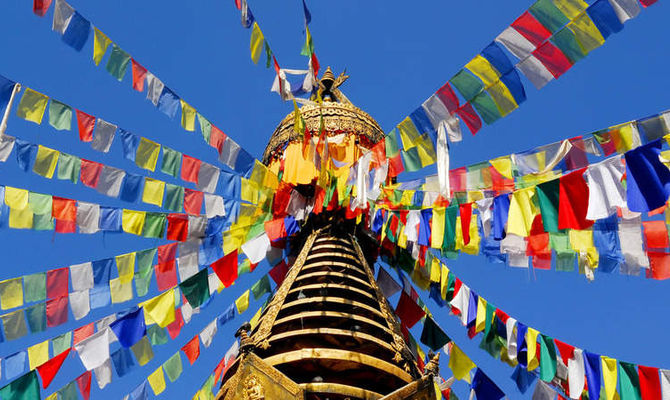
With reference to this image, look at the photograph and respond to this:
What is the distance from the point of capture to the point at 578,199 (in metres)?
5.99

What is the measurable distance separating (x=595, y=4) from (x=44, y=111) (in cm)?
639

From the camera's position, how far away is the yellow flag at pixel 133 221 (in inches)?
345

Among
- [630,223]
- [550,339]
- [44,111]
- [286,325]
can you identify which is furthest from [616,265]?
[44,111]

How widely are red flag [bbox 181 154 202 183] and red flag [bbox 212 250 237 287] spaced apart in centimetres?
115

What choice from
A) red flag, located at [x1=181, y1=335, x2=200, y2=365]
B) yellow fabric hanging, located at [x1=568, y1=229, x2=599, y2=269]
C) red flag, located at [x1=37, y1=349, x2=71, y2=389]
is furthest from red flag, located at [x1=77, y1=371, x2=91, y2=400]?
yellow fabric hanging, located at [x1=568, y1=229, x2=599, y2=269]

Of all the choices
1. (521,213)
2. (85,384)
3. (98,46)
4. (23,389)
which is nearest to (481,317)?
(521,213)

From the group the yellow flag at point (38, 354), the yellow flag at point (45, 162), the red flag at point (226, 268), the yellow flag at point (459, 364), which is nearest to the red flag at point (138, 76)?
the yellow flag at point (45, 162)

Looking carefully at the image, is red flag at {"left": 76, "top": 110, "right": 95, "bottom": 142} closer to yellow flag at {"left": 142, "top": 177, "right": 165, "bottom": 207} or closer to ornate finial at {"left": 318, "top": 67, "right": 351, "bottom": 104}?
yellow flag at {"left": 142, "top": 177, "right": 165, "bottom": 207}

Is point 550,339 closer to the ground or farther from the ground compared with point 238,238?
closer to the ground

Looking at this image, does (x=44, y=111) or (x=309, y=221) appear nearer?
(x=44, y=111)

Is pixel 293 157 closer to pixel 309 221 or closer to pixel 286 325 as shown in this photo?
pixel 309 221

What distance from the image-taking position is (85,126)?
8570 mm

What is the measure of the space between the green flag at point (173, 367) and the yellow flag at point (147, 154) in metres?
2.70

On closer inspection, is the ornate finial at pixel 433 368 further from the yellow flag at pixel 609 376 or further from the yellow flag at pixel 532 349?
the yellow flag at pixel 609 376
